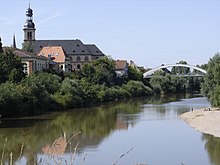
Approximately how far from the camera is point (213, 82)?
43.9 meters

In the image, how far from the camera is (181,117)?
38594 mm

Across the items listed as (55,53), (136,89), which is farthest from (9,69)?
(136,89)

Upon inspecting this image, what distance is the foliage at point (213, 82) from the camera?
41.0 meters

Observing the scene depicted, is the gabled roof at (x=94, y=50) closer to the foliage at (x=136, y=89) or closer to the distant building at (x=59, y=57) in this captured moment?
the distant building at (x=59, y=57)

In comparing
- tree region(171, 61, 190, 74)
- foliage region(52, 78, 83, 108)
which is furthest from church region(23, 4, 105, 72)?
foliage region(52, 78, 83, 108)

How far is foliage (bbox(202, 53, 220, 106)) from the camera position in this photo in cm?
4103

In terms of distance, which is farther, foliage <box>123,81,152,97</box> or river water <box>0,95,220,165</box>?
foliage <box>123,81,152,97</box>

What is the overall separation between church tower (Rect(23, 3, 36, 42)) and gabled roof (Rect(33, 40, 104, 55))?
1.31 m

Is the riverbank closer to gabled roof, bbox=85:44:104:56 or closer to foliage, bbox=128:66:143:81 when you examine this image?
foliage, bbox=128:66:143:81

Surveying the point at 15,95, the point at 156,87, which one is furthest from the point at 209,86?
the point at 156,87

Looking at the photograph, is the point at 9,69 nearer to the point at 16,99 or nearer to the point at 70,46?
the point at 16,99

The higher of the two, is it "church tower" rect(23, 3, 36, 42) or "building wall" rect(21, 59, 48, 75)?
"church tower" rect(23, 3, 36, 42)

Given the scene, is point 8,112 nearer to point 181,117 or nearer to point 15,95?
point 15,95

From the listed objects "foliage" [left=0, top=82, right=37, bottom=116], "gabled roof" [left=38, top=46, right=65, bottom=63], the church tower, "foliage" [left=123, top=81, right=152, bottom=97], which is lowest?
"foliage" [left=0, top=82, right=37, bottom=116]
